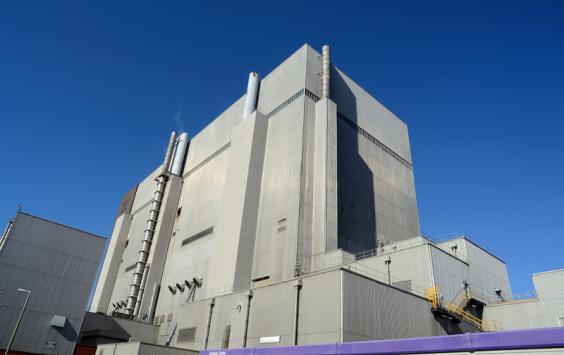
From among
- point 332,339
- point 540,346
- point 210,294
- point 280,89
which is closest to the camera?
point 540,346

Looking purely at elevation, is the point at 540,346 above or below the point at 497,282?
below

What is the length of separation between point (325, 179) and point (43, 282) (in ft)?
90.2

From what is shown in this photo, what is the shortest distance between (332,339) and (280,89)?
Answer: 35844 millimetres

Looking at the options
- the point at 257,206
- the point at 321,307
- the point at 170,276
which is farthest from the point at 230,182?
the point at 321,307

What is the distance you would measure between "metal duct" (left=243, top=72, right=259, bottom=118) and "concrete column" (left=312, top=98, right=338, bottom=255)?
11.7 m

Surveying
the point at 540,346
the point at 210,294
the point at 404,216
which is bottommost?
the point at 540,346

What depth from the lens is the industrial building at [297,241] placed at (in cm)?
2661

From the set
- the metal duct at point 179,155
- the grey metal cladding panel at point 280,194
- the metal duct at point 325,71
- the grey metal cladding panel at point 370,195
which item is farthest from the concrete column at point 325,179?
the metal duct at point 179,155

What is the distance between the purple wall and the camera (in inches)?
451

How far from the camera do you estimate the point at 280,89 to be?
52.0m

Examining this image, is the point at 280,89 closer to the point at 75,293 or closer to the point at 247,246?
the point at 247,246

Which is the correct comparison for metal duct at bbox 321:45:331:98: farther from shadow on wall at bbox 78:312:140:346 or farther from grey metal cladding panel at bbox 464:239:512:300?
shadow on wall at bbox 78:312:140:346

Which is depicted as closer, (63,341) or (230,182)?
(63,341)

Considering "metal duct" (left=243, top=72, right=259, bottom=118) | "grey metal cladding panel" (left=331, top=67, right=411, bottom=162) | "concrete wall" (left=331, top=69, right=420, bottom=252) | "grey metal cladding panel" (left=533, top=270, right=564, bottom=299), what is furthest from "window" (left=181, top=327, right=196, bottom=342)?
"grey metal cladding panel" (left=331, top=67, right=411, bottom=162)
